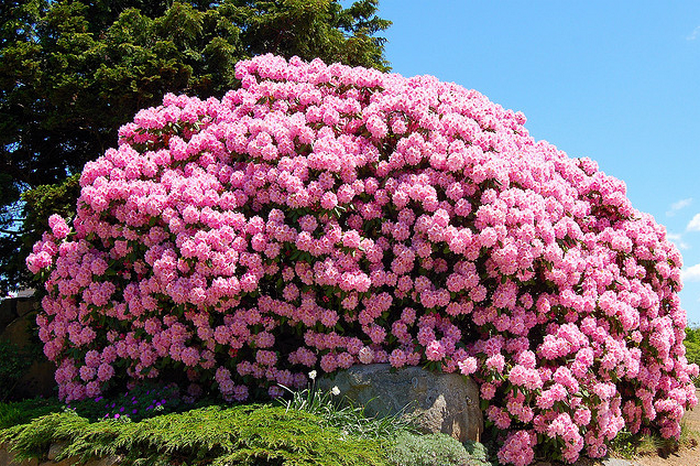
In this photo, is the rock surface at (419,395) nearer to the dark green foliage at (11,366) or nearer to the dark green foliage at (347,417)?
the dark green foliage at (347,417)

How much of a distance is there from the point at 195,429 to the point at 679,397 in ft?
19.2

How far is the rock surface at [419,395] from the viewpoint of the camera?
17.0 feet

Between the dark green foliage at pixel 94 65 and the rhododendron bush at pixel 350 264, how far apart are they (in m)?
3.69

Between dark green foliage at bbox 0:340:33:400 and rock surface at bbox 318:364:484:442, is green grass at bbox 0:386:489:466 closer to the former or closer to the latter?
rock surface at bbox 318:364:484:442

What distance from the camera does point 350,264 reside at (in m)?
5.44

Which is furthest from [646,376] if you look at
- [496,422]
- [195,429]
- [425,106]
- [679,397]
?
[195,429]

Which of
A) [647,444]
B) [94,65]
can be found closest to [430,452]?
[647,444]

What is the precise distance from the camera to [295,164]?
226 inches

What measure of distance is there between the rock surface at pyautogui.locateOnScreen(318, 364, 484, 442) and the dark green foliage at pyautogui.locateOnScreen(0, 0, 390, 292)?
6.40m

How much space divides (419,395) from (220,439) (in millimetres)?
1777

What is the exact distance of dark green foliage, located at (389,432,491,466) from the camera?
4562 millimetres

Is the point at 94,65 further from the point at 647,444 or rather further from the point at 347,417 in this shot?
the point at 647,444

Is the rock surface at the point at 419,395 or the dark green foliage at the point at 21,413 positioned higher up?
the rock surface at the point at 419,395

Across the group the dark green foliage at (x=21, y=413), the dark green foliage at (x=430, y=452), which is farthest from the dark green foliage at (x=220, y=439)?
the dark green foliage at (x=21, y=413)
